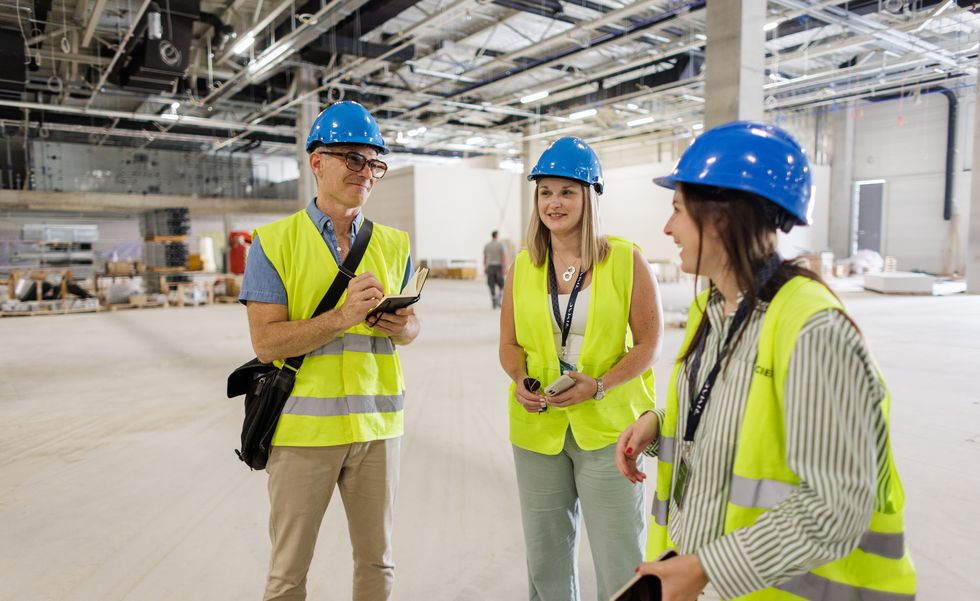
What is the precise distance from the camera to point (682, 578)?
3.32 ft

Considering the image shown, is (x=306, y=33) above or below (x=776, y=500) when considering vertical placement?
above

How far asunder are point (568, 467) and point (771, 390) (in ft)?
3.66

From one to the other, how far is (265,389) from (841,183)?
2561 centimetres

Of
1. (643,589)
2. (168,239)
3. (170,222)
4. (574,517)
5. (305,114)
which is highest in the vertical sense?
(305,114)

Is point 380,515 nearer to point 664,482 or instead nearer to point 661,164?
point 664,482

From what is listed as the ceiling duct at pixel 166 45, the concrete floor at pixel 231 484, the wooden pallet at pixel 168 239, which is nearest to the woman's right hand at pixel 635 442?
the concrete floor at pixel 231 484

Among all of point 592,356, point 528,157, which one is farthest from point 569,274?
point 528,157

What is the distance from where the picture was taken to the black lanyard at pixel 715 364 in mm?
1108

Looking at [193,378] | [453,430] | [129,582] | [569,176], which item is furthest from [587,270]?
[193,378]

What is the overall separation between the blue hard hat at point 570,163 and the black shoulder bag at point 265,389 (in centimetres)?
70

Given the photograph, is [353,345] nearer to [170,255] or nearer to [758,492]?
[758,492]

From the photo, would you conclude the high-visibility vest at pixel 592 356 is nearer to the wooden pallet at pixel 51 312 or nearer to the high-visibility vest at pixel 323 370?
the high-visibility vest at pixel 323 370

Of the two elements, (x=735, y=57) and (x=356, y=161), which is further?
(x=735, y=57)

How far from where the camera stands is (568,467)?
204 centimetres
